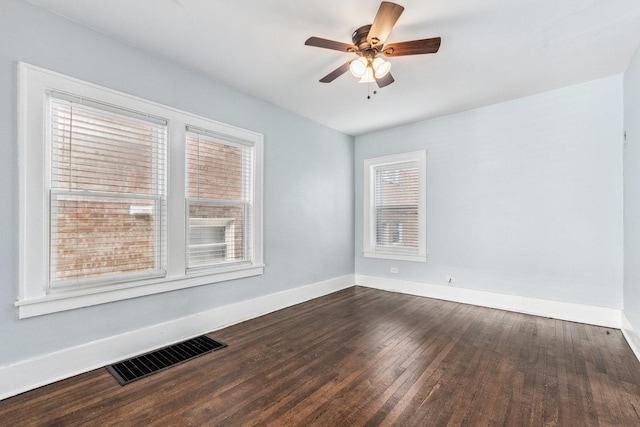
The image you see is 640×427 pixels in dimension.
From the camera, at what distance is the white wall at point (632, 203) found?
2699mm

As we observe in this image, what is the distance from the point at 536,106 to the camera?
373cm

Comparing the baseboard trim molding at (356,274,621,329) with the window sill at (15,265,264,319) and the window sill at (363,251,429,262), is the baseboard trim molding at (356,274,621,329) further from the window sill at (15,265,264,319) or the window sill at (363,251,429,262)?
the window sill at (15,265,264,319)

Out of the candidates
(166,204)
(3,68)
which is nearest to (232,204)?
(166,204)

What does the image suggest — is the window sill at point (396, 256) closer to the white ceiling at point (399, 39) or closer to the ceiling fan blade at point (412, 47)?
the white ceiling at point (399, 39)

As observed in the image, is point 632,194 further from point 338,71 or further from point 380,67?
point 338,71

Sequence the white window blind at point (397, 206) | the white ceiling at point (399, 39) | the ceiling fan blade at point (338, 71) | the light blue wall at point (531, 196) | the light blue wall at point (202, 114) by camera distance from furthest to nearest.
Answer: the white window blind at point (397, 206), the light blue wall at point (531, 196), the ceiling fan blade at point (338, 71), the white ceiling at point (399, 39), the light blue wall at point (202, 114)

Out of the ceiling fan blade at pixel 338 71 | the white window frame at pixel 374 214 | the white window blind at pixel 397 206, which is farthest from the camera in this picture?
the white window blind at pixel 397 206

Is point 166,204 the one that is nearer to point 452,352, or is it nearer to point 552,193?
point 452,352

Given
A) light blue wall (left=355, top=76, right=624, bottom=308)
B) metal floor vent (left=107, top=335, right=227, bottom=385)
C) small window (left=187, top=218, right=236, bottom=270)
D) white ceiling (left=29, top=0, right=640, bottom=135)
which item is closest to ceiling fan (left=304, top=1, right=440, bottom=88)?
white ceiling (left=29, top=0, right=640, bottom=135)

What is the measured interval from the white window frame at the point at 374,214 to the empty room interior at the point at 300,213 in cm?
6

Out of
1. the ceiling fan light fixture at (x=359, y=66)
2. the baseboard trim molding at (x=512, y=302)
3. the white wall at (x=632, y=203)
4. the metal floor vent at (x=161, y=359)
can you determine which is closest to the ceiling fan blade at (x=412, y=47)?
the ceiling fan light fixture at (x=359, y=66)

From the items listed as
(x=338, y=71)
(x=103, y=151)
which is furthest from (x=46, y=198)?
(x=338, y=71)

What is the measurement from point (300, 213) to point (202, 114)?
1.90 metres

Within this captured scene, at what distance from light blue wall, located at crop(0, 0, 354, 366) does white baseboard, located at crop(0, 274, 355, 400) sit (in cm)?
6
